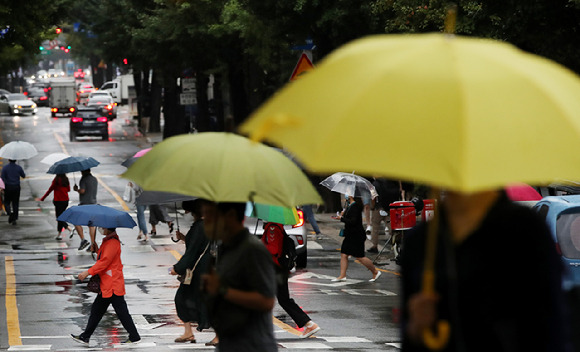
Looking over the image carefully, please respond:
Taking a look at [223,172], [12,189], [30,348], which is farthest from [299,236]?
[223,172]

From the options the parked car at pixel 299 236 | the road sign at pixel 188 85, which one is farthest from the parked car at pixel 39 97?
the parked car at pixel 299 236

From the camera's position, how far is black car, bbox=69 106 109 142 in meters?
58.2

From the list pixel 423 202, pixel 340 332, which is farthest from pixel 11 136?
pixel 340 332

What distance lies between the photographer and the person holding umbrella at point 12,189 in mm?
28891

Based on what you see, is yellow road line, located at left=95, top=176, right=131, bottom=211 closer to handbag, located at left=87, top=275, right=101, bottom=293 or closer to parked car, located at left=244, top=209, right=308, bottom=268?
parked car, located at left=244, top=209, right=308, bottom=268

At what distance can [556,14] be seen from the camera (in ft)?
60.1

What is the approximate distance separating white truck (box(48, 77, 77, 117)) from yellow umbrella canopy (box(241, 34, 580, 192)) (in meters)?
79.6

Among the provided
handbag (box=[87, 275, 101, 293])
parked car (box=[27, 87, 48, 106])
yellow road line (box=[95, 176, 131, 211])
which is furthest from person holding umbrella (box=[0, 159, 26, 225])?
parked car (box=[27, 87, 48, 106])

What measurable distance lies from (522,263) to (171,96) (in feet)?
168

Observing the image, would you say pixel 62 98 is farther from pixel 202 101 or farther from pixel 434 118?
pixel 434 118

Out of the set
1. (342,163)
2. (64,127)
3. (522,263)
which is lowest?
(64,127)

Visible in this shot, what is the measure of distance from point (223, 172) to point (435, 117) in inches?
125

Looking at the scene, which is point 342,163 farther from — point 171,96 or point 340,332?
point 171,96

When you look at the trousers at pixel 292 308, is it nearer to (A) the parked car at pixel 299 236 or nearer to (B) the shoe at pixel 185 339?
(B) the shoe at pixel 185 339
